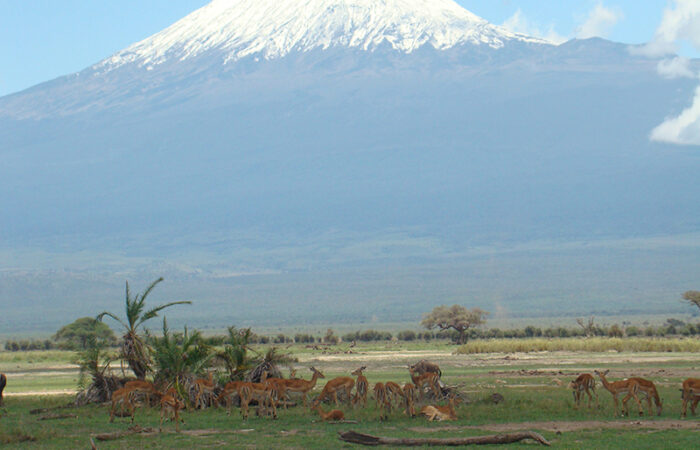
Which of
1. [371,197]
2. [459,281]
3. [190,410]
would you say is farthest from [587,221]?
[190,410]

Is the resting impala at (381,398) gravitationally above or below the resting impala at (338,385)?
below

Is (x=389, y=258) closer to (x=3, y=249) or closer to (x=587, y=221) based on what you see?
(x=587, y=221)

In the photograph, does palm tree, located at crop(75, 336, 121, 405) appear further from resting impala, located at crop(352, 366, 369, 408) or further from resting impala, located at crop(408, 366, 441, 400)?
resting impala, located at crop(408, 366, 441, 400)

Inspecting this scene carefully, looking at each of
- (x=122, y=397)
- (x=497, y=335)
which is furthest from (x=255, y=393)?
(x=497, y=335)

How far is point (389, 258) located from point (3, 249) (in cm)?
6743

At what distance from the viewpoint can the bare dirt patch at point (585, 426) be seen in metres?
18.0

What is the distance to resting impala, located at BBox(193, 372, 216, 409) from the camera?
2205 centimetres

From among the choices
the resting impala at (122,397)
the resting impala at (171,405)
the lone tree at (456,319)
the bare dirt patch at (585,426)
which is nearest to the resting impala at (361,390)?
the bare dirt patch at (585,426)

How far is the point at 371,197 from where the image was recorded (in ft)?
647

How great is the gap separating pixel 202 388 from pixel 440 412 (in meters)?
5.41

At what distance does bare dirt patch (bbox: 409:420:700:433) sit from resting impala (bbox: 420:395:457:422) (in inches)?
38.4

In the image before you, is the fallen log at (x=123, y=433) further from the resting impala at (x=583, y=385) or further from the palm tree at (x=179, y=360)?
the resting impala at (x=583, y=385)

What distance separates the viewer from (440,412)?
19.9 m

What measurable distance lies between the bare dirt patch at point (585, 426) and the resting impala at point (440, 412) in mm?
975
